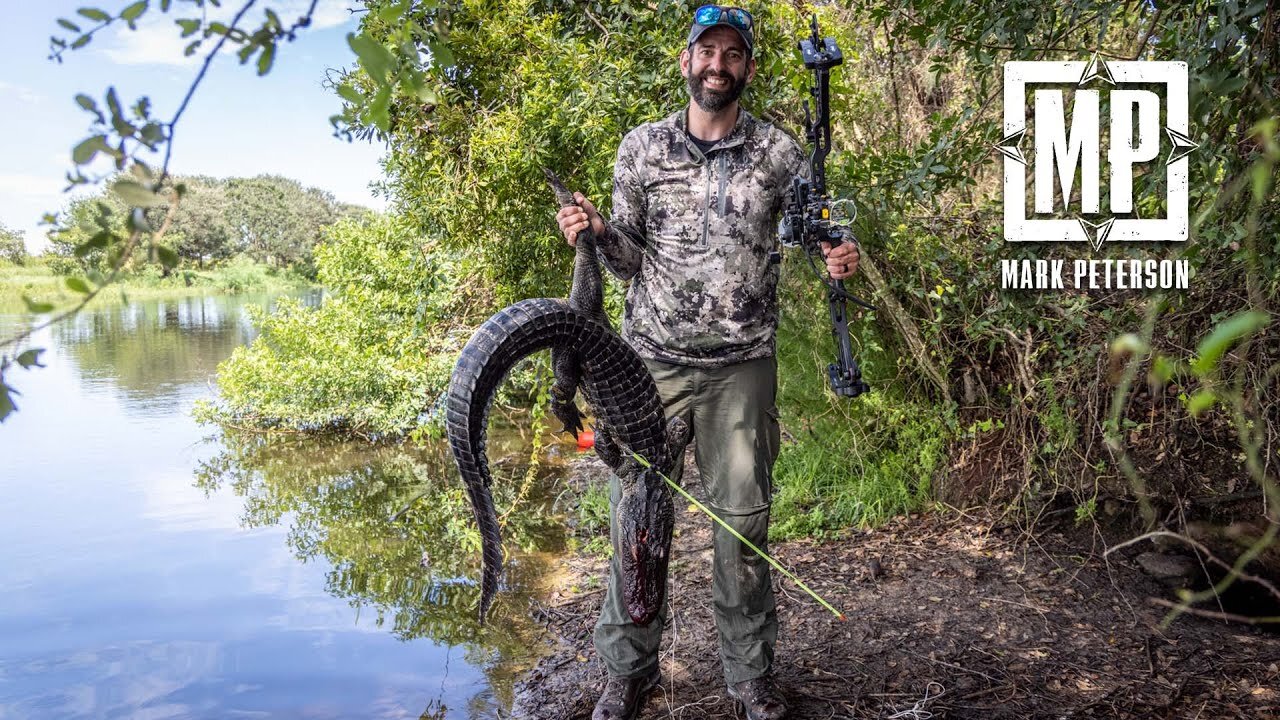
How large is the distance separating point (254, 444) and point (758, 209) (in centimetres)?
750

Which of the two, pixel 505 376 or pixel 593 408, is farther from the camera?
pixel 593 408

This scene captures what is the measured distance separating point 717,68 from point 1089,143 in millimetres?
2202

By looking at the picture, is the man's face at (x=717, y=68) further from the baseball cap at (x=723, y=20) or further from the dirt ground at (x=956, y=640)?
the dirt ground at (x=956, y=640)

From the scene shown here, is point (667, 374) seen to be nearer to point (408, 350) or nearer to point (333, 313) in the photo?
point (408, 350)

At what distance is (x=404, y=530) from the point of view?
6.55 meters

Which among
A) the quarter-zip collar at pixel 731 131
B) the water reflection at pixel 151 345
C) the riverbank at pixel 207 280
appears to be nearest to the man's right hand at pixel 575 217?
the quarter-zip collar at pixel 731 131

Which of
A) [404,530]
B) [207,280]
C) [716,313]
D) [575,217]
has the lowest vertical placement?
[404,530]

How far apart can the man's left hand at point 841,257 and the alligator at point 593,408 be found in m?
0.71

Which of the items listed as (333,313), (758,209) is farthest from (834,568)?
(333,313)

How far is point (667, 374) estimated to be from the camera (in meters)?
3.17

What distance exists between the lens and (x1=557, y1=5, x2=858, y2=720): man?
10.2 ft

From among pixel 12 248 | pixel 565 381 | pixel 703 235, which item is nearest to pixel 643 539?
pixel 565 381

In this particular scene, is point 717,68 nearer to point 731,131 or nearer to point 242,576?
point 731,131

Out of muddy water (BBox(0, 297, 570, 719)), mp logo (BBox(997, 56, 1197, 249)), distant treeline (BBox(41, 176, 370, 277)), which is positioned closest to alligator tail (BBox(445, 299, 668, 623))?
muddy water (BBox(0, 297, 570, 719))
